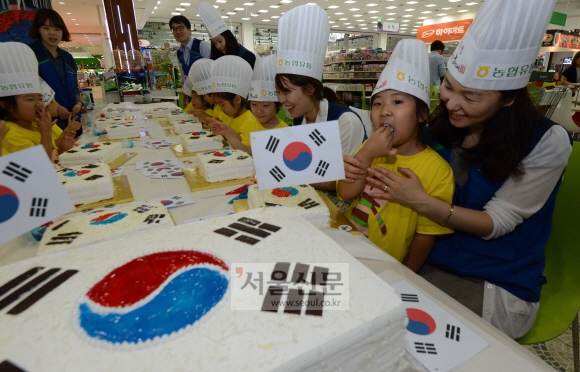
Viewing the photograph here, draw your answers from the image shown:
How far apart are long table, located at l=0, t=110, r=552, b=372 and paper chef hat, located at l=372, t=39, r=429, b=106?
22.4 inches

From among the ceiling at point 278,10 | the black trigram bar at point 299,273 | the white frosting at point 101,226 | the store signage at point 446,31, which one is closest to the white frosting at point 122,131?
the white frosting at point 101,226

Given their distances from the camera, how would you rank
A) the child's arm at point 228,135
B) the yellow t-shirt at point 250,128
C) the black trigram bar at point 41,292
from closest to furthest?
the black trigram bar at point 41,292 < the child's arm at point 228,135 < the yellow t-shirt at point 250,128

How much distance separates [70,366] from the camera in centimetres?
41

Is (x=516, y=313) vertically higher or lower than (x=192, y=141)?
lower

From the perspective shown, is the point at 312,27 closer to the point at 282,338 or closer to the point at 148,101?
the point at 282,338

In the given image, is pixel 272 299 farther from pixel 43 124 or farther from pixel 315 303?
pixel 43 124

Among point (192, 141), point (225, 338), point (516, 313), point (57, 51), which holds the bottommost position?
point (516, 313)

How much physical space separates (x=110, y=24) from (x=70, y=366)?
10605 mm

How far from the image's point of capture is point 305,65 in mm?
1688

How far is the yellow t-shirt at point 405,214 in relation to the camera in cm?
117

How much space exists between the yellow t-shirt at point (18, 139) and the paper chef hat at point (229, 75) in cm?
124

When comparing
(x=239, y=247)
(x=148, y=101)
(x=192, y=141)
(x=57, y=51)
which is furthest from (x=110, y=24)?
(x=239, y=247)

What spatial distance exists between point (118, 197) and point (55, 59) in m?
2.87

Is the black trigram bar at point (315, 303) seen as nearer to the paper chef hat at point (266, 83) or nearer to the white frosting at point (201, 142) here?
the white frosting at point (201, 142)
